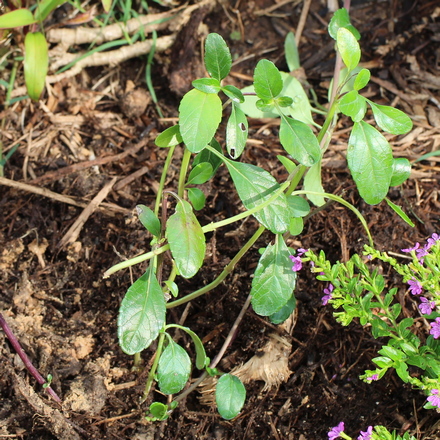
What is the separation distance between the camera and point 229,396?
1.63 meters

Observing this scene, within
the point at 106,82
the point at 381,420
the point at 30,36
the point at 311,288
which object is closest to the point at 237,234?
→ the point at 311,288

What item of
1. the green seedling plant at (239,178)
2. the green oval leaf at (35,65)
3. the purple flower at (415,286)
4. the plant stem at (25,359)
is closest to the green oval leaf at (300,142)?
the green seedling plant at (239,178)

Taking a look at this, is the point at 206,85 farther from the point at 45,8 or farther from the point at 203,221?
the point at 45,8

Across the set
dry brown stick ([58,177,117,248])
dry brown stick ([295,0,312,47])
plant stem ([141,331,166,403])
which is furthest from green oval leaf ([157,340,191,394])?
dry brown stick ([295,0,312,47])

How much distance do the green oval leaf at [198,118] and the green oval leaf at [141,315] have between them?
0.38 metres

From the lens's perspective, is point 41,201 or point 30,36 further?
point 30,36

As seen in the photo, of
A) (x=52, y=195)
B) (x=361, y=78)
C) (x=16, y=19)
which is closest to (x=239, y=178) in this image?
(x=361, y=78)

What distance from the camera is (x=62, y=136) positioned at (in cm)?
240

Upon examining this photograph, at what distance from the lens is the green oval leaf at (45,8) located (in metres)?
2.37

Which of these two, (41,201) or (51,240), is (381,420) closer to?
(51,240)

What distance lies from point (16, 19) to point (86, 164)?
2.27 ft

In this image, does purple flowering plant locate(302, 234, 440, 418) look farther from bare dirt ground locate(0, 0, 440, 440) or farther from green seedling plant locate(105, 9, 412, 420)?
bare dirt ground locate(0, 0, 440, 440)

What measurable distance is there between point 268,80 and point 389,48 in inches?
53.4

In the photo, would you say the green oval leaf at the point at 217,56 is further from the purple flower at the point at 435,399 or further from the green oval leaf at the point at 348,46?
the purple flower at the point at 435,399
